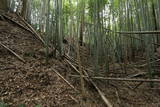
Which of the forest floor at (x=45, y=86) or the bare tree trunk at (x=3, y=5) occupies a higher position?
the bare tree trunk at (x=3, y=5)

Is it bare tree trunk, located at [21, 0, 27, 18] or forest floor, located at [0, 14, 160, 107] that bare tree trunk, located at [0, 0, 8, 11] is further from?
forest floor, located at [0, 14, 160, 107]

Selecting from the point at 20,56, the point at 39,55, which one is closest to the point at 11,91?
the point at 20,56

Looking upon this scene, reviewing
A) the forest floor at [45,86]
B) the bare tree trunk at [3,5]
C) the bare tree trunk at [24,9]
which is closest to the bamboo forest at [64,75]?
the forest floor at [45,86]

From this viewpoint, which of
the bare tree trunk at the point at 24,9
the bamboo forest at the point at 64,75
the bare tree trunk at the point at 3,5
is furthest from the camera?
the bare tree trunk at the point at 24,9

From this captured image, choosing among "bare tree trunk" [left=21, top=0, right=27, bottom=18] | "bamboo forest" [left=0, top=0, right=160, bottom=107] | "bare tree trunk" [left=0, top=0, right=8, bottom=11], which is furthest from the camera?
"bare tree trunk" [left=21, top=0, right=27, bottom=18]

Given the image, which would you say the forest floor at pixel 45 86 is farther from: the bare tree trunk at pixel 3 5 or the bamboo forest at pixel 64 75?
the bare tree trunk at pixel 3 5

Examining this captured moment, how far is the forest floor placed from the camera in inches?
75.9

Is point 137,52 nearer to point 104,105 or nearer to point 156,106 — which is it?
point 156,106

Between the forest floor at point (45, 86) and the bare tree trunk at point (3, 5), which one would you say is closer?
the forest floor at point (45, 86)

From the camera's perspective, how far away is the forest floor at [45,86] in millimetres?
1927

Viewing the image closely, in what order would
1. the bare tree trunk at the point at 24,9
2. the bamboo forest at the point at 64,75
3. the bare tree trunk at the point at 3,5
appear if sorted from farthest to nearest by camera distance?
1. the bare tree trunk at the point at 24,9
2. the bare tree trunk at the point at 3,5
3. the bamboo forest at the point at 64,75

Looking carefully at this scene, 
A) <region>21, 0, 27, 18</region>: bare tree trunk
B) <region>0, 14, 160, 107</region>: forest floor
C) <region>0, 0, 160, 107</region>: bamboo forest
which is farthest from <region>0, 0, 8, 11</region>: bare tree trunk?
<region>0, 14, 160, 107</region>: forest floor

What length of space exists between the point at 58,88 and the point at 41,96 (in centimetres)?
33

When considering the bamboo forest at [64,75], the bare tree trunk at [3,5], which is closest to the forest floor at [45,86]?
the bamboo forest at [64,75]
